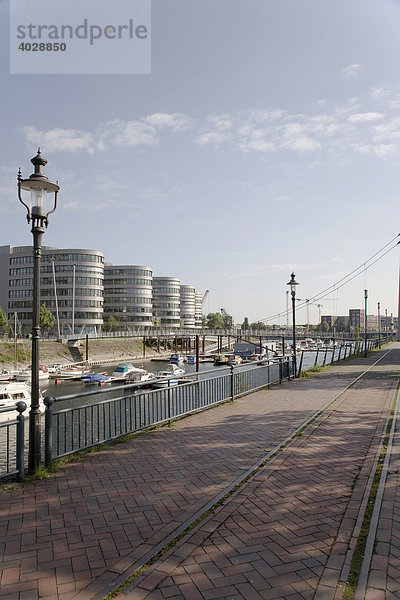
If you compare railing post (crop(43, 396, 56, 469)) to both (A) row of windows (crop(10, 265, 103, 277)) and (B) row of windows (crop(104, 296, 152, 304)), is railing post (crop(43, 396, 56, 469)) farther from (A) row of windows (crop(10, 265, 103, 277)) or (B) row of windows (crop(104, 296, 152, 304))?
(B) row of windows (crop(104, 296, 152, 304))

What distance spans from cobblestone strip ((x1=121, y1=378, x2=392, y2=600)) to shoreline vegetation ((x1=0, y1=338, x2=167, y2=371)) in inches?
1958

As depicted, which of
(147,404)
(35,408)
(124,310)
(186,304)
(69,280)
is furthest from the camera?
(186,304)

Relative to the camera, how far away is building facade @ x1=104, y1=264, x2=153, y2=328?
104m

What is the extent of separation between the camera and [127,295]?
342 feet

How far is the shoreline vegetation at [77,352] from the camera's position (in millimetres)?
53969

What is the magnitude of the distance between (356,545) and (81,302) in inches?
3382

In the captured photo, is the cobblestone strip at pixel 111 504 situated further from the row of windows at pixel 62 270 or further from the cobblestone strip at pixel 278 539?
the row of windows at pixel 62 270

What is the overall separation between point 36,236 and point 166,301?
127 m

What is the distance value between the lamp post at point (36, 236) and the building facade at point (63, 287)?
79.7 m

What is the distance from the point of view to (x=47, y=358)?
59.8 metres

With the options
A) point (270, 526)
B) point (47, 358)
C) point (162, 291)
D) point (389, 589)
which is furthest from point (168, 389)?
point (162, 291)

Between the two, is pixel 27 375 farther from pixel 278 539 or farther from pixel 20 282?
pixel 20 282

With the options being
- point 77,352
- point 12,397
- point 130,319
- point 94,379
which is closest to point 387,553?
point 12,397

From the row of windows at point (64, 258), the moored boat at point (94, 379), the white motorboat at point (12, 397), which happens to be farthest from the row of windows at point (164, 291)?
the white motorboat at point (12, 397)
